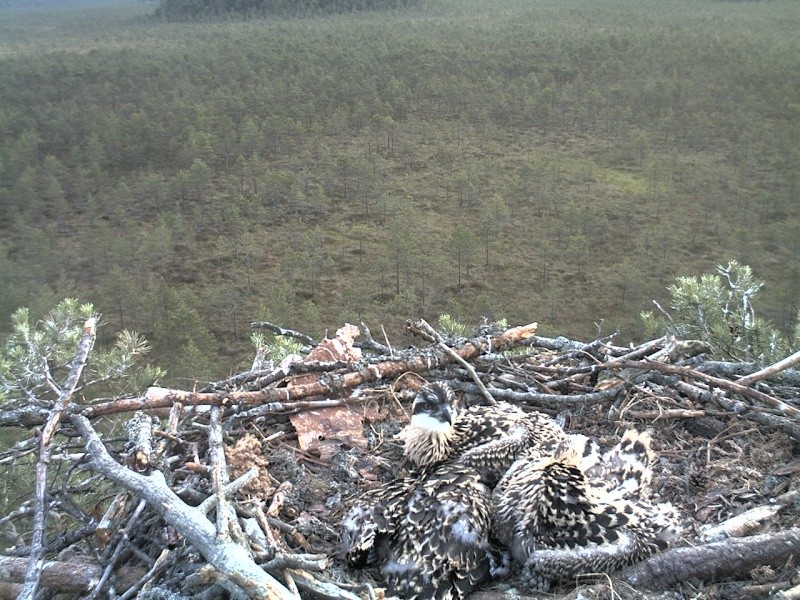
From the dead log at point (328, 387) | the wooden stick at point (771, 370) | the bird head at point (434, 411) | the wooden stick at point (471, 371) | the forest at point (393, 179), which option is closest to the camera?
the bird head at point (434, 411)

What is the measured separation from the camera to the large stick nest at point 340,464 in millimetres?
2668

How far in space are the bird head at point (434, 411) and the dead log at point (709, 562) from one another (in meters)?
0.96

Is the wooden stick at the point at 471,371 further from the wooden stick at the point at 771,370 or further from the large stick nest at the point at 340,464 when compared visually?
the wooden stick at the point at 771,370

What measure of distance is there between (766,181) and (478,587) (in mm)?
28967

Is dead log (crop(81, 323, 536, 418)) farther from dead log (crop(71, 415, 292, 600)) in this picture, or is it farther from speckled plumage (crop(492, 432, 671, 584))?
speckled plumage (crop(492, 432, 671, 584))

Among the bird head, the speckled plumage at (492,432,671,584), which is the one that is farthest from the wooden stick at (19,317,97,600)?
the speckled plumage at (492,432,671,584)

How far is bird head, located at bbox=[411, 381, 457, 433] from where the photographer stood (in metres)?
3.27

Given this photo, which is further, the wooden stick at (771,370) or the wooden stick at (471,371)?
the wooden stick at (471,371)

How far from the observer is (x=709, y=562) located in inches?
111

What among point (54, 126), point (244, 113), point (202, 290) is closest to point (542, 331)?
point (202, 290)

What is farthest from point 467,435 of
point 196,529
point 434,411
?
point 196,529

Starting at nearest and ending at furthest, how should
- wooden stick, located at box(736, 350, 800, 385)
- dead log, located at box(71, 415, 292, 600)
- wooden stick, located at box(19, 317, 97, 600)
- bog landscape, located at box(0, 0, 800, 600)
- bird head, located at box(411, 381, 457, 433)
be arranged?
dead log, located at box(71, 415, 292, 600) → wooden stick, located at box(19, 317, 97, 600) → bog landscape, located at box(0, 0, 800, 600) → bird head, located at box(411, 381, 457, 433) → wooden stick, located at box(736, 350, 800, 385)

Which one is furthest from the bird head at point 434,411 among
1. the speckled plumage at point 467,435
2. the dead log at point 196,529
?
Result: the dead log at point 196,529

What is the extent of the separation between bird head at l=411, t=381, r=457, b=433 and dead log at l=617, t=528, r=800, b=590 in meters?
0.96
